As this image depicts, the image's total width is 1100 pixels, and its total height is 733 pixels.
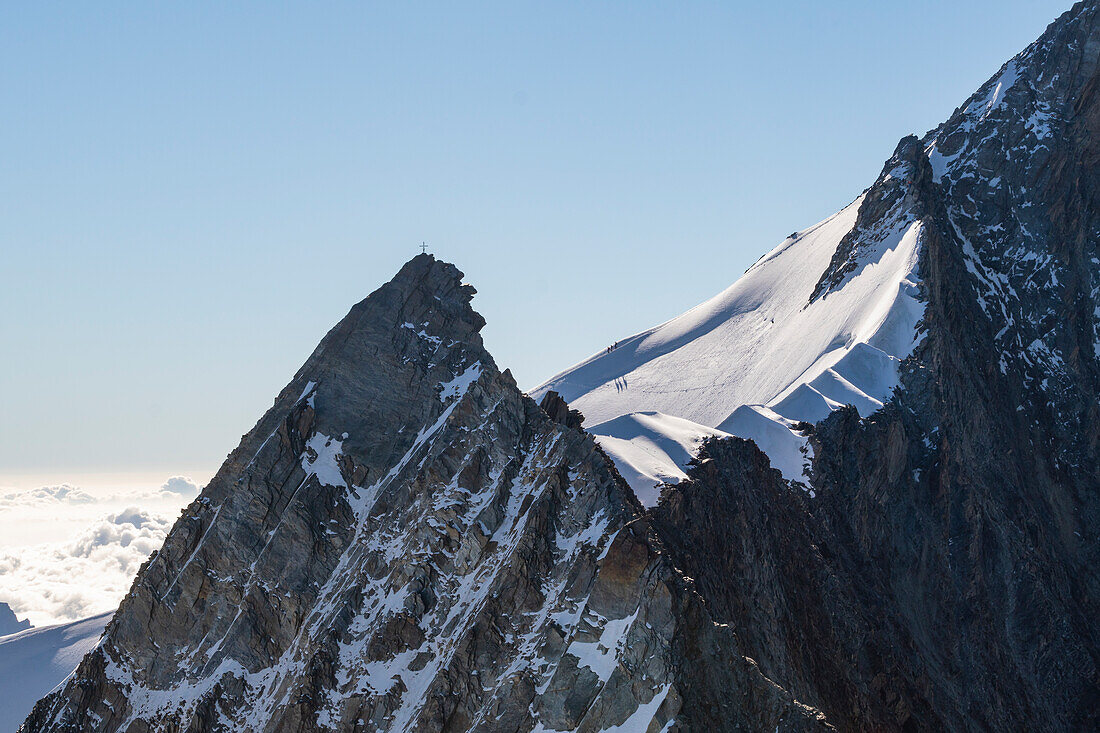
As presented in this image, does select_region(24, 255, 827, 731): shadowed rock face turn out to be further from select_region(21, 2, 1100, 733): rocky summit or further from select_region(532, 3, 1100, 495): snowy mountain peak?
select_region(532, 3, 1100, 495): snowy mountain peak

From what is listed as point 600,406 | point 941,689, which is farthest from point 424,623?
point 600,406

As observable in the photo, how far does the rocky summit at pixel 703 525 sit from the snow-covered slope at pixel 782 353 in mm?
533

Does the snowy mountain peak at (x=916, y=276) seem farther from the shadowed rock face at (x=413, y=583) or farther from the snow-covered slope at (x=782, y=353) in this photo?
the shadowed rock face at (x=413, y=583)

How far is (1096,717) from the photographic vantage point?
121562 mm

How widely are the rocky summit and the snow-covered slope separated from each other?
0.53 meters

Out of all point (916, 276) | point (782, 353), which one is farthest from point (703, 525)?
point (782, 353)

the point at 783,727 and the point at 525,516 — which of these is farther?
the point at 525,516

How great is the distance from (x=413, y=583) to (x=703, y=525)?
992 inches

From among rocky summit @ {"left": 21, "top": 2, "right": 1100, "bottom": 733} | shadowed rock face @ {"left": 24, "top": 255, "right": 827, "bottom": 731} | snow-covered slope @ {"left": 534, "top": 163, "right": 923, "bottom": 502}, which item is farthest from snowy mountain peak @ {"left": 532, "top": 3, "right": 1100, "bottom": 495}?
shadowed rock face @ {"left": 24, "top": 255, "right": 827, "bottom": 731}

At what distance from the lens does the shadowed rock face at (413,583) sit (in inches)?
3078

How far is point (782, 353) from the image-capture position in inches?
5989

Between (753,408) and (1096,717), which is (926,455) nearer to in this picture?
(753,408)

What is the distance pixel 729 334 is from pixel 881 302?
38716 millimetres

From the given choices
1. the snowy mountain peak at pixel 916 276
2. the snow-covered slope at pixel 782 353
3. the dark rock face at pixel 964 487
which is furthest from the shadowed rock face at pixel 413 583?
the snowy mountain peak at pixel 916 276
